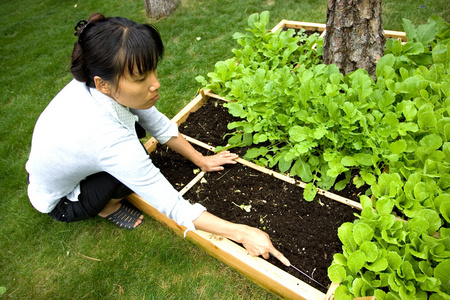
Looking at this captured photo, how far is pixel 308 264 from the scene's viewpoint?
6.10 feet

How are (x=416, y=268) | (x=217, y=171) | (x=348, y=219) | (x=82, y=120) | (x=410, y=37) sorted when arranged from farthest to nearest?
1. (x=410, y=37)
2. (x=217, y=171)
3. (x=348, y=219)
4. (x=82, y=120)
5. (x=416, y=268)

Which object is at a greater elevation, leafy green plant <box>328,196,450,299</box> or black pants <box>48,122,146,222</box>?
leafy green plant <box>328,196,450,299</box>

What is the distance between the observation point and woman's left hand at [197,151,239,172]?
93.6 inches

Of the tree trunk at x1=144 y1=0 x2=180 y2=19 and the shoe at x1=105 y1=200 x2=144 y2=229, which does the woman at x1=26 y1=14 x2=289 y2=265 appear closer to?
the shoe at x1=105 y1=200 x2=144 y2=229

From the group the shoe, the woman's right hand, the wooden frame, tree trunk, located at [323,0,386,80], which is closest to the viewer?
the woman's right hand

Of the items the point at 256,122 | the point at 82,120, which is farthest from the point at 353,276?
the point at 82,120

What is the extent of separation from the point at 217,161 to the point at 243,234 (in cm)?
70

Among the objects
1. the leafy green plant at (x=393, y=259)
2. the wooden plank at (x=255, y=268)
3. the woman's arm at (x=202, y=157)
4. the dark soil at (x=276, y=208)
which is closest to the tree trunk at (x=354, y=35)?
the dark soil at (x=276, y=208)

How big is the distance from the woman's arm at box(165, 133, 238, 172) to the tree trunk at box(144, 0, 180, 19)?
10.6ft

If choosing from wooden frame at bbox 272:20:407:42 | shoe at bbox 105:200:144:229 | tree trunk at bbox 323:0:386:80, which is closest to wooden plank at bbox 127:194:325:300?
shoe at bbox 105:200:144:229

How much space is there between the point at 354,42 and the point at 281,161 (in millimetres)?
1067

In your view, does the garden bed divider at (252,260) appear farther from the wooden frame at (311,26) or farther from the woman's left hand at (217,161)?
the wooden frame at (311,26)

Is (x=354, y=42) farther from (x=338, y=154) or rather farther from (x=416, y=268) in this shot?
(x=416, y=268)

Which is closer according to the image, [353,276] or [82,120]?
[353,276]
